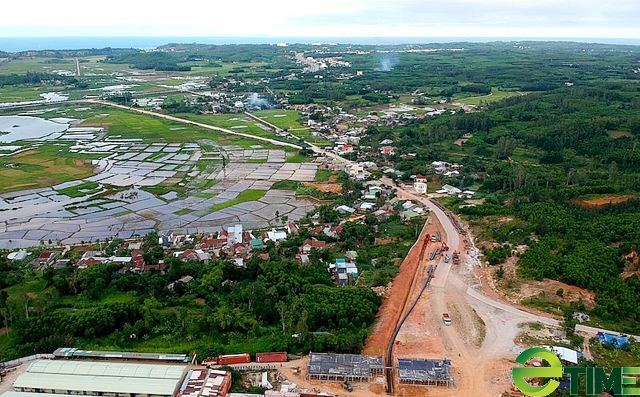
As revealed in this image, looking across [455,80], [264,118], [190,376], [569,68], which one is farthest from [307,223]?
[569,68]

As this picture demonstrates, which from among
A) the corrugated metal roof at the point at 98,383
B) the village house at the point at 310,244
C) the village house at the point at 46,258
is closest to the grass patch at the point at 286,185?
the village house at the point at 310,244

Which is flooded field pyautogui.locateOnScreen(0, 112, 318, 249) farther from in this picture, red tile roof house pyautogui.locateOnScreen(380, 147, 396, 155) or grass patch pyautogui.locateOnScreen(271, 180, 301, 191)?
red tile roof house pyautogui.locateOnScreen(380, 147, 396, 155)

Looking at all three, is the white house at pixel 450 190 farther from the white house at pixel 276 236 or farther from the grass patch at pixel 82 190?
the grass patch at pixel 82 190

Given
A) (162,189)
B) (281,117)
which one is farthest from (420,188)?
(281,117)

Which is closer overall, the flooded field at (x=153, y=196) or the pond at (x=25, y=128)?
the flooded field at (x=153, y=196)

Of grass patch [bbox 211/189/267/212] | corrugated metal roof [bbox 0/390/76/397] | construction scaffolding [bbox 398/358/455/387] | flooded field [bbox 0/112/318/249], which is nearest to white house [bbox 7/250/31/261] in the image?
flooded field [bbox 0/112/318/249]

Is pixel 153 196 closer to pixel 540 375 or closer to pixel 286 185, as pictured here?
pixel 286 185

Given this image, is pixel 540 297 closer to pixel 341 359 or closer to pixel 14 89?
pixel 341 359
